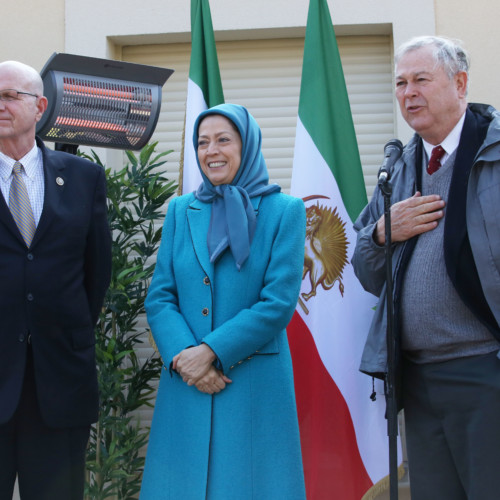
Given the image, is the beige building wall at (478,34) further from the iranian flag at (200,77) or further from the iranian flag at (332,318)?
the iranian flag at (200,77)

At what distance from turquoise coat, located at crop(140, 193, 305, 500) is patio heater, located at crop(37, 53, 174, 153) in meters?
0.71

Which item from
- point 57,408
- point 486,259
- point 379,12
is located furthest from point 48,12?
point 486,259

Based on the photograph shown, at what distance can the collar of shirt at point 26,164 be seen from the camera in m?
2.47

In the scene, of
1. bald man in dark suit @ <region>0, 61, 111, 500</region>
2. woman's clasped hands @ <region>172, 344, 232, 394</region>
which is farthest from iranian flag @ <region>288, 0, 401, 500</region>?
bald man in dark suit @ <region>0, 61, 111, 500</region>

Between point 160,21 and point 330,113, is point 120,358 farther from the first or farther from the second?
point 160,21

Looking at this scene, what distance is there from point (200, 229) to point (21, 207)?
0.64 metres

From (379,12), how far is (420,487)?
124 inches

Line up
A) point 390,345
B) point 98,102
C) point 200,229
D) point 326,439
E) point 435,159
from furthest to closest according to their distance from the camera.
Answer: point 326,439 → point 98,102 → point 200,229 → point 435,159 → point 390,345

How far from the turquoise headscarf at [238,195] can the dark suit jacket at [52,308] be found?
452mm

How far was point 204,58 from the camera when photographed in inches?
158

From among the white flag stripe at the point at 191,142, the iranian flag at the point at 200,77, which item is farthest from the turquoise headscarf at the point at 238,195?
the iranian flag at the point at 200,77

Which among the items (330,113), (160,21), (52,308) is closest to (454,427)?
(52,308)

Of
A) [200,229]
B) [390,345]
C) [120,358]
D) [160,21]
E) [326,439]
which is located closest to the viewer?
[390,345]

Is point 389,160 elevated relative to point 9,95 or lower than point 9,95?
lower
